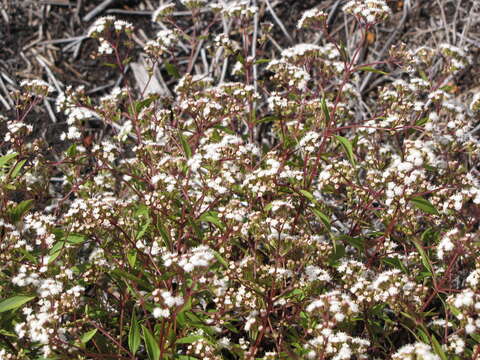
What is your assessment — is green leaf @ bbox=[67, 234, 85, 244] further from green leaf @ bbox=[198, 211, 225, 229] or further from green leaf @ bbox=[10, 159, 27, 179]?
green leaf @ bbox=[198, 211, 225, 229]

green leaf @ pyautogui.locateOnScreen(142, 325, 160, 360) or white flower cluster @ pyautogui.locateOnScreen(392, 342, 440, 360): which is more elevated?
white flower cluster @ pyautogui.locateOnScreen(392, 342, 440, 360)

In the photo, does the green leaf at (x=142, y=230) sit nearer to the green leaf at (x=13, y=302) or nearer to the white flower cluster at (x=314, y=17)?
the green leaf at (x=13, y=302)

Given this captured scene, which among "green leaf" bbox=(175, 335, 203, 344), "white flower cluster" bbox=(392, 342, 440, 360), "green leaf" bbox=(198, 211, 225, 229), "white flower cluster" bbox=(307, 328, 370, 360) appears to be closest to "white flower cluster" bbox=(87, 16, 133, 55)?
"green leaf" bbox=(198, 211, 225, 229)

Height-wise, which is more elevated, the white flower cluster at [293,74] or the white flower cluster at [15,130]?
the white flower cluster at [293,74]

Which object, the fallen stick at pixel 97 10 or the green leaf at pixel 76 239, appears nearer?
the green leaf at pixel 76 239

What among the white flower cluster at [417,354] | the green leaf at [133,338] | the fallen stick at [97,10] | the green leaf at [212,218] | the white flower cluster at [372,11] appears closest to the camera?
the white flower cluster at [417,354]

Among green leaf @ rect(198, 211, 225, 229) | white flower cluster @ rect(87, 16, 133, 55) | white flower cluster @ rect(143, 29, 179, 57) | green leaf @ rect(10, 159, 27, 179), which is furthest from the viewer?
white flower cluster @ rect(143, 29, 179, 57)

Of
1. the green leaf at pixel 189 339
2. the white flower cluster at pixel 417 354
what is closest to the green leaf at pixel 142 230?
the green leaf at pixel 189 339

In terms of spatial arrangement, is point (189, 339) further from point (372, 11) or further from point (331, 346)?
point (372, 11)

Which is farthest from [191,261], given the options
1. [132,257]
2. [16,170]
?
[16,170]
